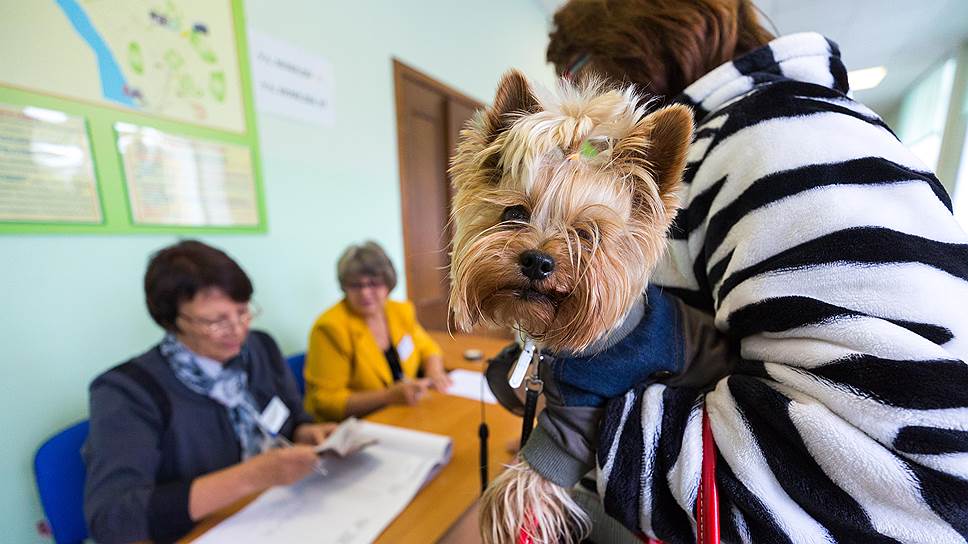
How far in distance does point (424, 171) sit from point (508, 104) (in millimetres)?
2245

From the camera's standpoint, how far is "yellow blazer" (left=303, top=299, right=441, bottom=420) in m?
1.60

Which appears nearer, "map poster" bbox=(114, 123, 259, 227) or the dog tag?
the dog tag

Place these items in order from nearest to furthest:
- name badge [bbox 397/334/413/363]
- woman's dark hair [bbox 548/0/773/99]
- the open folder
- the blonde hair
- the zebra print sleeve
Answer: the zebra print sleeve → woman's dark hair [bbox 548/0/773/99] → the open folder → the blonde hair → name badge [bbox 397/334/413/363]

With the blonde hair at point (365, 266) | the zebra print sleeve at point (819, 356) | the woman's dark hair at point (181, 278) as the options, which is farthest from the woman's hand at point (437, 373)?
the zebra print sleeve at point (819, 356)

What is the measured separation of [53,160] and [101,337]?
576 mm

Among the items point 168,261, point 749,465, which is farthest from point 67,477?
point 749,465

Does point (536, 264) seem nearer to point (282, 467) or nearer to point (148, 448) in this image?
point (282, 467)

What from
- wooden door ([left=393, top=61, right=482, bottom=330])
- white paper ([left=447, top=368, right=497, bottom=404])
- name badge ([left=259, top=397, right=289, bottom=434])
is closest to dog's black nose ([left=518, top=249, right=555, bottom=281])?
white paper ([left=447, top=368, right=497, bottom=404])

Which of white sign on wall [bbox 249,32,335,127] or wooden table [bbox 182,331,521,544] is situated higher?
white sign on wall [bbox 249,32,335,127]

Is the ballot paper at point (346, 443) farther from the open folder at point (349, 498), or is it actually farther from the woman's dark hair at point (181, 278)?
the woman's dark hair at point (181, 278)

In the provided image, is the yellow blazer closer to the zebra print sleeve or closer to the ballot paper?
the ballot paper

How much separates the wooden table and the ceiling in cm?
242

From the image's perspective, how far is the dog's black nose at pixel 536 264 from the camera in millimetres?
512

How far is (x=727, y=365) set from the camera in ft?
1.93
